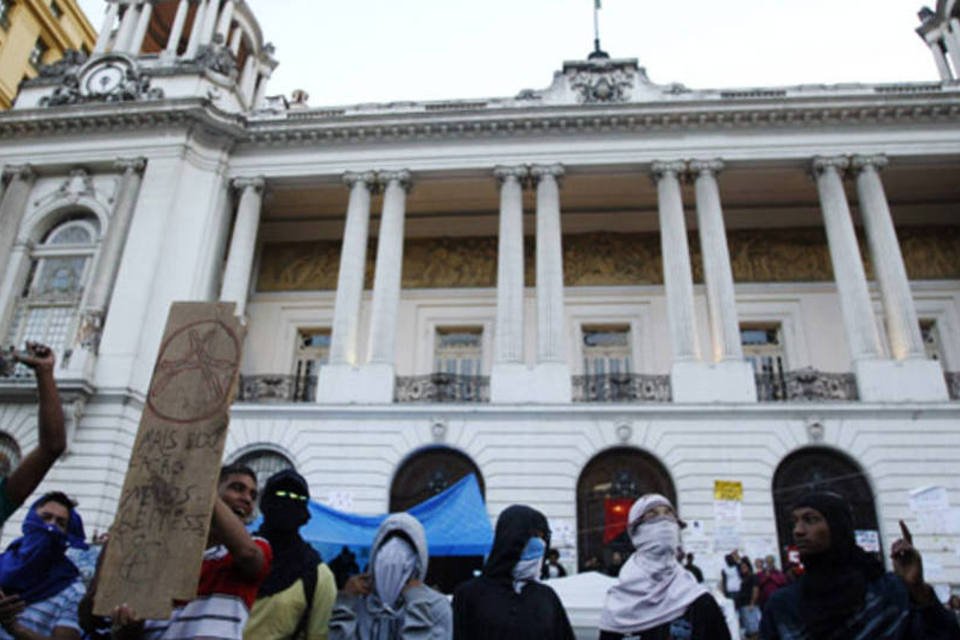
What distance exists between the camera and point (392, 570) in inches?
129

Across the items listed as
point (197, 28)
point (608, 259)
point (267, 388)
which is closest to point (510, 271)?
point (608, 259)

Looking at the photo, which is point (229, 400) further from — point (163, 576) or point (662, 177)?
point (662, 177)

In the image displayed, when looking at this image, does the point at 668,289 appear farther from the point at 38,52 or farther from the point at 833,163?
the point at 38,52

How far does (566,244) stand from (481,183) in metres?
3.18

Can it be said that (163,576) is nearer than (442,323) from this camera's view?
Yes

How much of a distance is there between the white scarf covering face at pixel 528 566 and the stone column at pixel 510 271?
40.6 feet

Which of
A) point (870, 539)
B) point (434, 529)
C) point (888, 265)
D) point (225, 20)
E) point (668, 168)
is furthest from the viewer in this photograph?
point (225, 20)

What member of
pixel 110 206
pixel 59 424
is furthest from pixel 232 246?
pixel 59 424

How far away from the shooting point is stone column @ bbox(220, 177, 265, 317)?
56.9ft

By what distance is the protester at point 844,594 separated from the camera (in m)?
2.61

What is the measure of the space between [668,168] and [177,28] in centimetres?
1639

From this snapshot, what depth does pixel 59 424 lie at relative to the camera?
293 cm

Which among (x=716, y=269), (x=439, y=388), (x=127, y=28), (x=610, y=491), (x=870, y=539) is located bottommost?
(x=870, y=539)

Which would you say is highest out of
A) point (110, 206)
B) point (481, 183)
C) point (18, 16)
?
point (18, 16)
